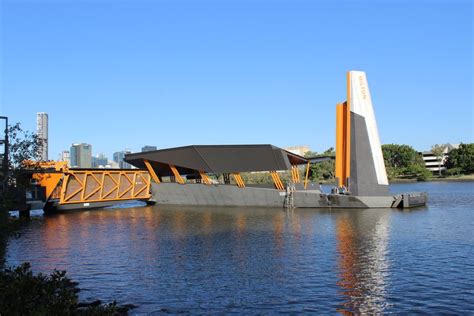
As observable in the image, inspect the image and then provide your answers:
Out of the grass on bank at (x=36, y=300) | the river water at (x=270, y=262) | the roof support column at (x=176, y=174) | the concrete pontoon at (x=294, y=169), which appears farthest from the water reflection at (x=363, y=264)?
the roof support column at (x=176, y=174)

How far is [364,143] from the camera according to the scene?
5412 cm

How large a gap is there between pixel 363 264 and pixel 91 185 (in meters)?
49.7

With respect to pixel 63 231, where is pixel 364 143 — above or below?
above

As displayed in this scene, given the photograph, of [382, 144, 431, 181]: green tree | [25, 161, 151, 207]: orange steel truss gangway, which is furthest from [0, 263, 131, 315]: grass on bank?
[382, 144, 431, 181]: green tree

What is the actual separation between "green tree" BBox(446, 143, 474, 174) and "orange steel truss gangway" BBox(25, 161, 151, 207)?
400 ft

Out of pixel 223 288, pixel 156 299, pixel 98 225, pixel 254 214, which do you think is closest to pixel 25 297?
pixel 156 299

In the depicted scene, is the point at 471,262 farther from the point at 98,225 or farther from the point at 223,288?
the point at 98,225

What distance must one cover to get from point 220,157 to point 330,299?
145 ft

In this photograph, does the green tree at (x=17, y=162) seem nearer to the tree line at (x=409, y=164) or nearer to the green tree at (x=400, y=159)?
the tree line at (x=409, y=164)

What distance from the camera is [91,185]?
65312 mm

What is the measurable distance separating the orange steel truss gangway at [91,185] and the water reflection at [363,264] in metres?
36.2

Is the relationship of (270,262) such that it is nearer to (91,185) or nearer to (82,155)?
(91,185)

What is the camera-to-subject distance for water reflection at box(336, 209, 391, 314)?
55.1ft

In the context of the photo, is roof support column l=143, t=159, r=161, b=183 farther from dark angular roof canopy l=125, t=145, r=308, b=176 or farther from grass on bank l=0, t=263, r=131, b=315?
grass on bank l=0, t=263, r=131, b=315
